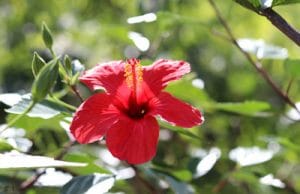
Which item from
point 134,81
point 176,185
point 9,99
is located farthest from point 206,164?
→ point 9,99

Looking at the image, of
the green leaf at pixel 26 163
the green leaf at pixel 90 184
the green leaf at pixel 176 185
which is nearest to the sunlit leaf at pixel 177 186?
the green leaf at pixel 176 185

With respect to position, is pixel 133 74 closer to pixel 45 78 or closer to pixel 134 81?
pixel 134 81

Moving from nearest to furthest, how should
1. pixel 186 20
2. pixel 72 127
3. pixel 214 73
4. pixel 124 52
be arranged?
pixel 72 127
pixel 186 20
pixel 124 52
pixel 214 73

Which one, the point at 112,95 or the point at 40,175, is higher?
the point at 112,95

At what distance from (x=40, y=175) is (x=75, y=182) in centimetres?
14

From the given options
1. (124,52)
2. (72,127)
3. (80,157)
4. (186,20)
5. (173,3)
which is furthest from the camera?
(124,52)

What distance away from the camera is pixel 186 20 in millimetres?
1109

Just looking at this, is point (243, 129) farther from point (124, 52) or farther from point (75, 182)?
point (75, 182)

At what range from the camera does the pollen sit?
2.83 feet

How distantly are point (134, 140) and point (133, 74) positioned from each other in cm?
11

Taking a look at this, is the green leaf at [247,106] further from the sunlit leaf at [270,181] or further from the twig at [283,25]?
the twig at [283,25]

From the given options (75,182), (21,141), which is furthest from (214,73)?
(75,182)

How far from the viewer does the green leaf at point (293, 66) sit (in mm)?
997

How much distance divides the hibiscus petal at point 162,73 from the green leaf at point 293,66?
0.22 meters
